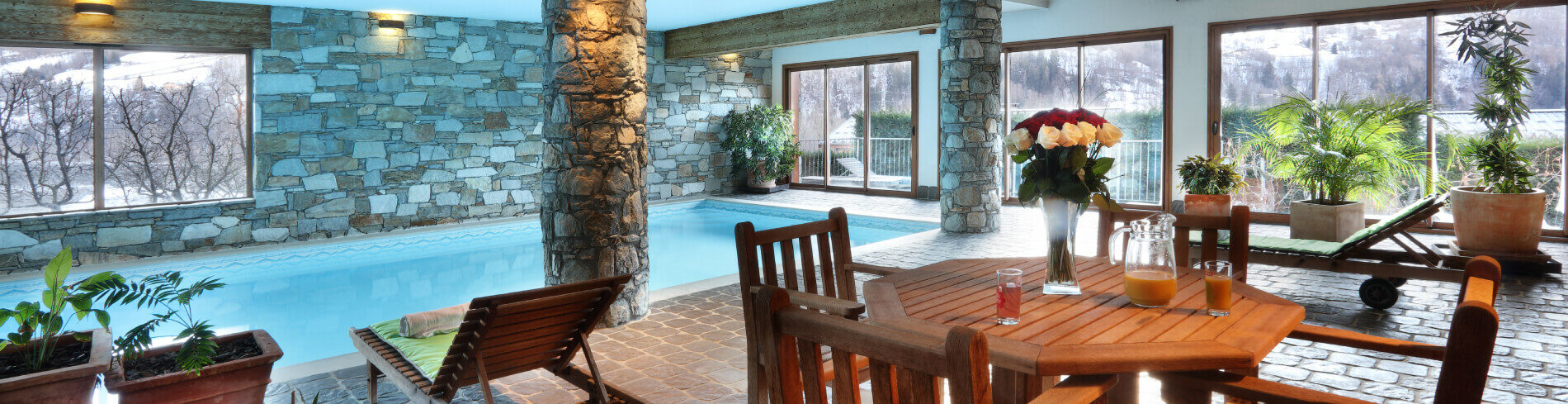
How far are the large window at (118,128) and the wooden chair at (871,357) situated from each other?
8.01m

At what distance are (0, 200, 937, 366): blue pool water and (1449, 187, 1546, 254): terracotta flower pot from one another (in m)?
4.01

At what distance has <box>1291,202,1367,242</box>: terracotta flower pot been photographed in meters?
5.75

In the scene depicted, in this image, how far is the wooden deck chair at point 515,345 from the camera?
8.31 ft

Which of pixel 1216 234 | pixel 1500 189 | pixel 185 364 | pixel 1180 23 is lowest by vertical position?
pixel 185 364

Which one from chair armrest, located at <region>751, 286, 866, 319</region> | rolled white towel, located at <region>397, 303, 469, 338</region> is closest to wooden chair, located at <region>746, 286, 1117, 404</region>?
chair armrest, located at <region>751, 286, 866, 319</region>

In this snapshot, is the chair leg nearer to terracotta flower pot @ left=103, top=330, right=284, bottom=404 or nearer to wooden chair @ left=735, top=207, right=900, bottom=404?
terracotta flower pot @ left=103, top=330, right=284, bottom=404

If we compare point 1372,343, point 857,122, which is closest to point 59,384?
point 1372,343

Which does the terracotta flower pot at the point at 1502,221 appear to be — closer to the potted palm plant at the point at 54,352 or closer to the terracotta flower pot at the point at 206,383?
the terracotta flower pot at the point at 206,383

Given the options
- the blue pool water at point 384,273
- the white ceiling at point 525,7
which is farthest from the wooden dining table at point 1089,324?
the white ceiling at point 525,7

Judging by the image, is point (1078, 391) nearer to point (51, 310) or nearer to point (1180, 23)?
point (51, 310)

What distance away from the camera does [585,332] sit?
2873mm

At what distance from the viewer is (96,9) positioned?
22.2 ft

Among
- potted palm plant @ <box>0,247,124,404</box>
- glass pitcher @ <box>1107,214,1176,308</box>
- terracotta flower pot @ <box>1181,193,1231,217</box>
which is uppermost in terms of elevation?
terracotta flower pot @ <box>1181,193,1231,217</box>

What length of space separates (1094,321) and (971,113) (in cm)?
560
